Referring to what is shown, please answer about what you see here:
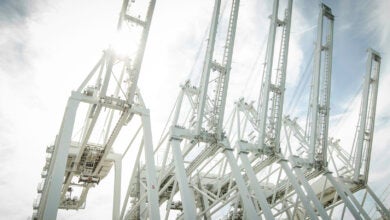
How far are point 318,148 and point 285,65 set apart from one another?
7253mm

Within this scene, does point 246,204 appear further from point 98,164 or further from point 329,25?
point 329,25

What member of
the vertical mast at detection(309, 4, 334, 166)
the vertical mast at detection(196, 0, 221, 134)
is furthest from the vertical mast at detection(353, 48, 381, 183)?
the vertical mast at detection(196, 0, 221, 134)

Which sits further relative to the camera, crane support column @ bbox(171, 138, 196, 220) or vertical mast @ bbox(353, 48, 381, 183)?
vertical mast @ bbox(353, 48, 381, 183)

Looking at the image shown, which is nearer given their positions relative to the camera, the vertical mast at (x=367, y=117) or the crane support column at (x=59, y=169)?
the crane support column at (x=59, y=169)

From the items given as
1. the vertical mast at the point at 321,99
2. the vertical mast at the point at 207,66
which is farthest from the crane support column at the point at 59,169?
the vertical mast at the point at 321,99

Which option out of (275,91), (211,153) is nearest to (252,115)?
(275,91)

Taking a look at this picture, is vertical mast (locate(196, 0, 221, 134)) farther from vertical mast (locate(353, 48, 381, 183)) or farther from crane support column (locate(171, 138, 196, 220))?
vertical mast (locate(353, 48, 381, 183))

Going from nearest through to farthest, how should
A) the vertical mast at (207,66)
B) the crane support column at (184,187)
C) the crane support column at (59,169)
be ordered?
the crane support column at (59,169)
the crane support column at (184,187)
the vertical mast at (207,66)

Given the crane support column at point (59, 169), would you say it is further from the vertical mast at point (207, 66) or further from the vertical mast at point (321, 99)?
the vertical mast at point (321, 99)

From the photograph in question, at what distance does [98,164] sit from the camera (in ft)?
67.4

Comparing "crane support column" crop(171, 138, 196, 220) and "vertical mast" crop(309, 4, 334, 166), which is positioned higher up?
"vertical mast" crop(309, 4, 334, 166)

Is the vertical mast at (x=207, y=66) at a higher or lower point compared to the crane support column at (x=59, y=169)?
higher

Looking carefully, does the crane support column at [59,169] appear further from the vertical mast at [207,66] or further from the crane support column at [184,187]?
the vertical mast at [207,66]

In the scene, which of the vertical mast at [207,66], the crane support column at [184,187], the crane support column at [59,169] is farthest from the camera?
the vertical mast at [207,66]
